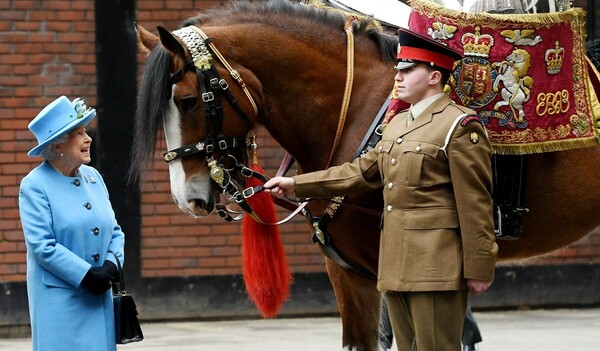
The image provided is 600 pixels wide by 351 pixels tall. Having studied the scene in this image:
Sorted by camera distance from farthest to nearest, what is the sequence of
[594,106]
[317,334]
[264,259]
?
[317,334] < [264,259] < [594,106]

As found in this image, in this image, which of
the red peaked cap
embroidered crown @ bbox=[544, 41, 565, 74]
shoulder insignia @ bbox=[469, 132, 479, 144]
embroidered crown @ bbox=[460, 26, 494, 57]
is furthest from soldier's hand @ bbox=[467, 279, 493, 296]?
embroidered crown @ bbox=[544, 41, 565, 74]

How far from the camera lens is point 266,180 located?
487 cm

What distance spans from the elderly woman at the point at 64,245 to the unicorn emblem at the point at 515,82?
163 cm

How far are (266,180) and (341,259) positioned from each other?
0.57 meters

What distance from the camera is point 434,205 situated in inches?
167

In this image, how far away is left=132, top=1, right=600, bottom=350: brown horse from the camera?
4.88m

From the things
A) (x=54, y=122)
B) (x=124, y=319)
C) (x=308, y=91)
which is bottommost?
(x=124, y=319)

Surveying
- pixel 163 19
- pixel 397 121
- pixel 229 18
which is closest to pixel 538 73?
pixel 397 121

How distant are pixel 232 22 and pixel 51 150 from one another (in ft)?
3.02

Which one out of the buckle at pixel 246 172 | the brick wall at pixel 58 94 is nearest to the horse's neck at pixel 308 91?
the buckle at pixel 246 172

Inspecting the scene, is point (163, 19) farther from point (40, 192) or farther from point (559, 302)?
point (40, 192)

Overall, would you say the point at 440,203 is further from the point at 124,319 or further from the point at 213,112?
the point at 124,319

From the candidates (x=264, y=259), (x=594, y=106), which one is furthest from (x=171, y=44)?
(x=594, y=106)

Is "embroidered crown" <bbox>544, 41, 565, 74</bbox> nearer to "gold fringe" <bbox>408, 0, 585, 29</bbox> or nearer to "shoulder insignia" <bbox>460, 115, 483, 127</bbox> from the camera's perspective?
"gold fringe" <bbox>408, 0, 585, 29</bbox>
